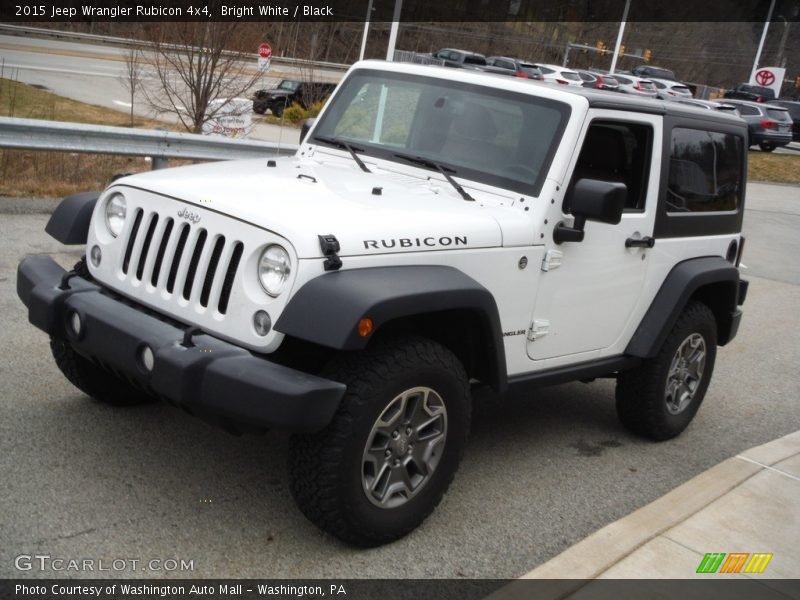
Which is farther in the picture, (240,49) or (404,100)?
(240,49)

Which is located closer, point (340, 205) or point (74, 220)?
point (340, 205)

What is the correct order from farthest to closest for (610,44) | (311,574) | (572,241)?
(610,44), (572,241), (311,574)

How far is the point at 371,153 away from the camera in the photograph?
17.4 ft

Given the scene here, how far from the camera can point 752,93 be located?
4641cm

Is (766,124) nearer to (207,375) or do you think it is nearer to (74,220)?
(74,220)

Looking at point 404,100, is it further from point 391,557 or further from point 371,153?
point 391,557

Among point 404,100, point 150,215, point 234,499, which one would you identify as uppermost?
point 404,100

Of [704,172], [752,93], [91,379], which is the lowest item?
[91,379]

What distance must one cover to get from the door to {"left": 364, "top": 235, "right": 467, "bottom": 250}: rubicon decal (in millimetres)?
639

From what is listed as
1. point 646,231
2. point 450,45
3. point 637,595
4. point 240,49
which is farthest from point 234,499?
point 450,45

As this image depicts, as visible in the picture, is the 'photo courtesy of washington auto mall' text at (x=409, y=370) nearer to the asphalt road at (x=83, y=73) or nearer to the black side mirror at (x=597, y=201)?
the black side mirror at (x=597, y=201)

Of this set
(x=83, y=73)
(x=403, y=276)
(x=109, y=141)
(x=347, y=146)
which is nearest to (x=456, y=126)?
(x=347, y=146)

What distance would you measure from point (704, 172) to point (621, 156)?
85 cm

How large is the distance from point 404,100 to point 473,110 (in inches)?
18.4
